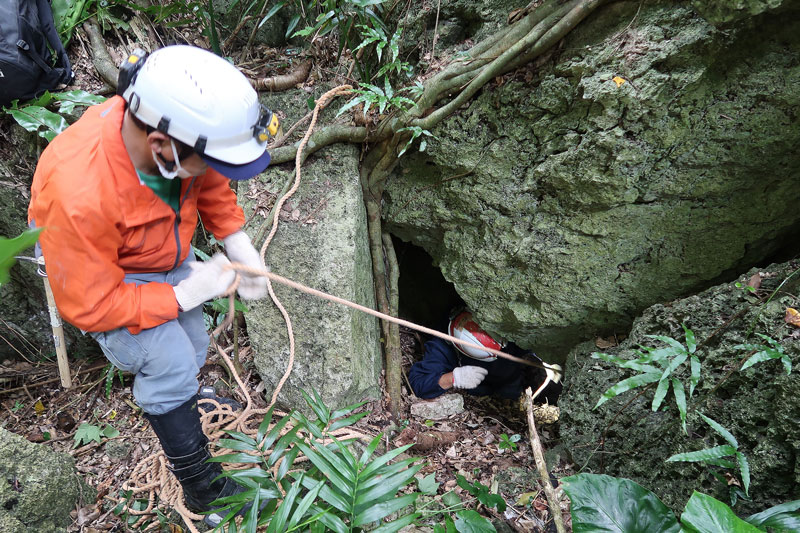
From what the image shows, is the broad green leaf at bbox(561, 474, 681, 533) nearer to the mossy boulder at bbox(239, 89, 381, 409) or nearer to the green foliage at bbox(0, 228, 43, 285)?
the mossy boulder at bbox(239, 89, 381, 409)

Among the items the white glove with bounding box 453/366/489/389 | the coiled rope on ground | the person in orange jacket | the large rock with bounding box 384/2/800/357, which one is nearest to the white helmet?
the person in orange jacket

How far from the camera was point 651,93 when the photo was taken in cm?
210

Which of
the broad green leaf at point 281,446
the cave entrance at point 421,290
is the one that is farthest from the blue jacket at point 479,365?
the broad green leaf at point 281,446

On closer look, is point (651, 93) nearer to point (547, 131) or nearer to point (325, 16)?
point (547, 131)

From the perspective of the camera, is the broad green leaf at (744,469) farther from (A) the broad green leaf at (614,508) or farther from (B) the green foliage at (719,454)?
(A) the broad green leaf at (614,508)

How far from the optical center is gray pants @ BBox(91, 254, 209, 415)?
66.7 inches

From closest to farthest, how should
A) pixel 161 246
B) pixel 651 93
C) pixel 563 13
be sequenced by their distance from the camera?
pixel 161 246 < pixel 651 93 < pixel 563 13

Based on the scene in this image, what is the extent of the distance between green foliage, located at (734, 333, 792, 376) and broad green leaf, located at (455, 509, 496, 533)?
4.17 ft

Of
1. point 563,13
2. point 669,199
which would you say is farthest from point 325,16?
point 669,199

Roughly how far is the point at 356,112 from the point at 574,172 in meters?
1.49

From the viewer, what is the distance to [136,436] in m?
2.64

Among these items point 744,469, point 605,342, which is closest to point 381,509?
point 744,469

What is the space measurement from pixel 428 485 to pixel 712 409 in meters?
1.44

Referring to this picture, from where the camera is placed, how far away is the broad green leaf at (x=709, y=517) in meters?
1.26
